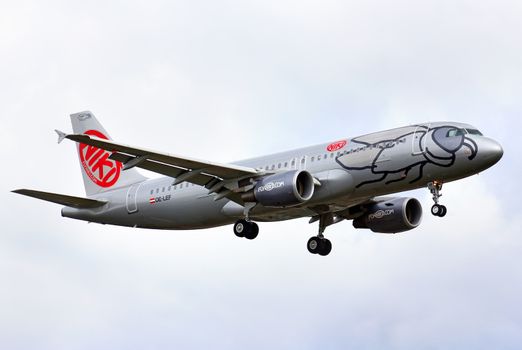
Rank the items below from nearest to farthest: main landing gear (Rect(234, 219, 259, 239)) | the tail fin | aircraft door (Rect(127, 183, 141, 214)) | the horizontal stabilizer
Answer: main landing gear (Rect(234, 219, 259, 239)) → the horizontal stabilizer → aircraft door (Rect(127, 183, 141, 214)) → the tail fin

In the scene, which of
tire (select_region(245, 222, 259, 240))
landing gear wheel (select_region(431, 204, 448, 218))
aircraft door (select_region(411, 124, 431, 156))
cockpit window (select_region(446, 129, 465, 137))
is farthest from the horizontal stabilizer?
cockpit window (select_region(446, 129, 465, 137))

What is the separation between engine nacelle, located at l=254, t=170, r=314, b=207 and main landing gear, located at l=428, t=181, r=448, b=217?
459 centimetres

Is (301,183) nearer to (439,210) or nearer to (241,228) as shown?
(241,228)

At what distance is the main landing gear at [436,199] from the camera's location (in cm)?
4646

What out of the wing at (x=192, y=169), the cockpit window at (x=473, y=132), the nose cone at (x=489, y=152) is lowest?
the wing at (x=192, y=169)

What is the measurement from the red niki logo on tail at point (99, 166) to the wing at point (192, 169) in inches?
324

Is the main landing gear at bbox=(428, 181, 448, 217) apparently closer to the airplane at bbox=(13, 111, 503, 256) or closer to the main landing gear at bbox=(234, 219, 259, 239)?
the airplane at bbox=(13, 111, 503, 256)

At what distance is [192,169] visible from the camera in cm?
4906

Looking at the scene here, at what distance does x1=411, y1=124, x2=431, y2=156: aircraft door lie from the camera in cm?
4659

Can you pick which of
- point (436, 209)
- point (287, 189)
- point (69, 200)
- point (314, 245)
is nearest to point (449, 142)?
point (436, 209)

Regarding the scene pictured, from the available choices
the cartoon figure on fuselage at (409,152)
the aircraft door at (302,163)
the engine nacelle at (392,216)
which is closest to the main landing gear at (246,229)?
the aircraft door at (302,163)

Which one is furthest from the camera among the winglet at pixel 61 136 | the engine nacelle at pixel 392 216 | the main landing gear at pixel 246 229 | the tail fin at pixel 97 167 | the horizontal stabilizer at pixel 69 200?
the tail fin at pixel 97 167

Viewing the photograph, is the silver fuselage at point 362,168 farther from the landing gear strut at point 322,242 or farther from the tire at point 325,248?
the tire at point 325,248

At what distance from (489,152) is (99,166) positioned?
67.0ft
